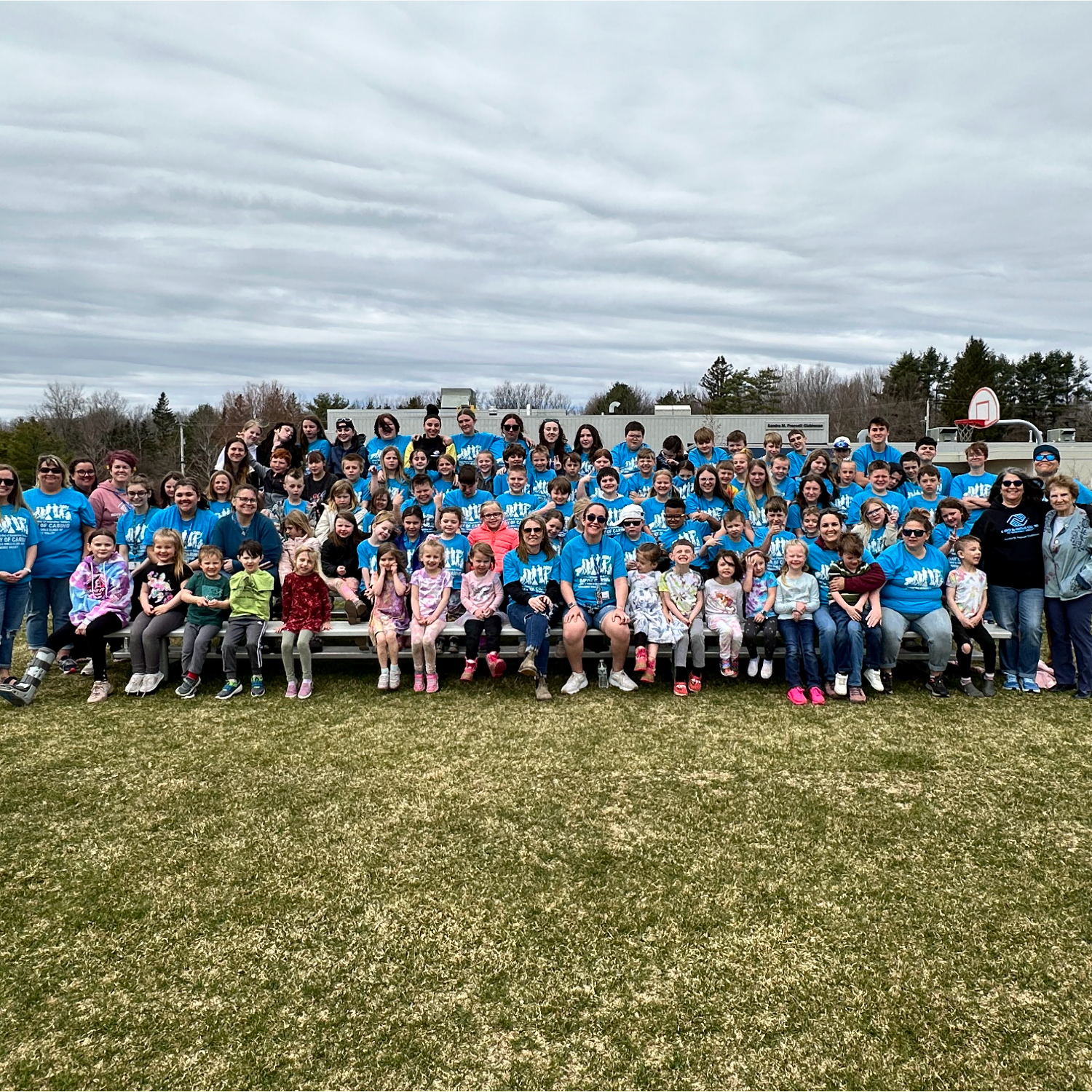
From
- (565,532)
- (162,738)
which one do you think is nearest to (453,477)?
(565,532)

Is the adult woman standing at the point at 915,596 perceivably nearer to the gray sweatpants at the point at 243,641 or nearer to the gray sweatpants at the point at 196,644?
the gray sweatpants at the point at 243,641

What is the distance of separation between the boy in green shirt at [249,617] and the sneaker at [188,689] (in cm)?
20

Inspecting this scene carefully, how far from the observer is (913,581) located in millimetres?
5629

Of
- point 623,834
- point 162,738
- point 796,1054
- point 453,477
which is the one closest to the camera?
point 796,1054

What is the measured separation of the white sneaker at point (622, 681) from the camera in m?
5.57

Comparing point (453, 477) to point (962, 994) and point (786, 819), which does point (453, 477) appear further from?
point (962, 994)

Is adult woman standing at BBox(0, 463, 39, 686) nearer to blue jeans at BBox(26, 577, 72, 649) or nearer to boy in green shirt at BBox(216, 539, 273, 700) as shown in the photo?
blue jeans at BBox(26, 577, 72, 649)

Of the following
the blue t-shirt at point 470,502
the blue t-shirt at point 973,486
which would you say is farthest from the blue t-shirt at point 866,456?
the blue t-shirt at point 470,502

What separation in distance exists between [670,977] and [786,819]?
1346 millimetres

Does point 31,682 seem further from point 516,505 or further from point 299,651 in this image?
point 516,505

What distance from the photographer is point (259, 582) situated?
581 cm

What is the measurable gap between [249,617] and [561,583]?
104 inches

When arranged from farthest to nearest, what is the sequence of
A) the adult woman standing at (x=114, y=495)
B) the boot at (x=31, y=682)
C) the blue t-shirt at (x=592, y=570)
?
the adult woman standing at (x=114, y=495), the blue t-shirt at (x=592, y=570), the boot at (x=31, y=682)

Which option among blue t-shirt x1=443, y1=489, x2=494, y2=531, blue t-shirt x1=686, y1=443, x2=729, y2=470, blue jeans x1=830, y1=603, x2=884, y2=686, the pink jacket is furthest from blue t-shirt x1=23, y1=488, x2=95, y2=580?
blue jeans x1=830, y1=603, x2=884, y2=686
